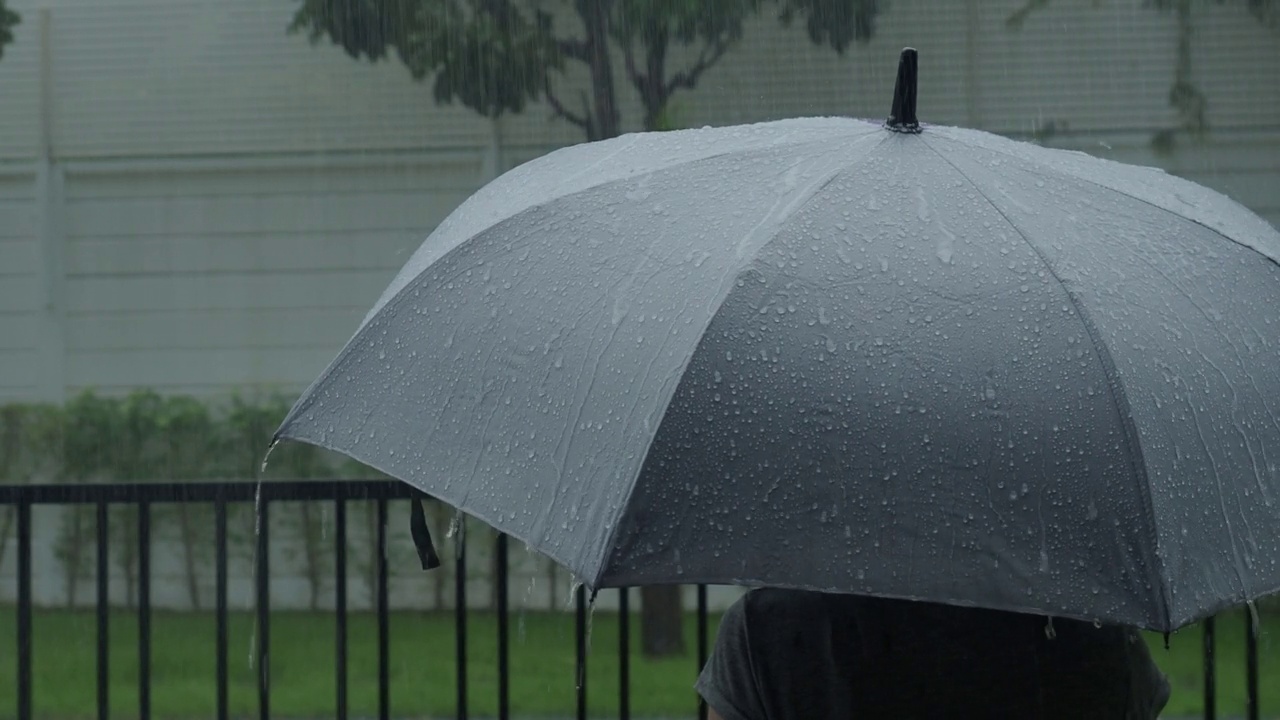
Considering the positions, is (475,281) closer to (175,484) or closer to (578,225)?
(578,225)

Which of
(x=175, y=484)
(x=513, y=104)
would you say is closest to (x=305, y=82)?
(x=513, y=104)

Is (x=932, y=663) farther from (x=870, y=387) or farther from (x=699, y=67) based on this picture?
(x=699, y=67)

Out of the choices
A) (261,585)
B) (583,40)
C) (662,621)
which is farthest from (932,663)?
(583,40)

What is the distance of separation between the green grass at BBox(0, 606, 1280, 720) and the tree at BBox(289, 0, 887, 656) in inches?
120

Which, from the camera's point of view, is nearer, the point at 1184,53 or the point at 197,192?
the point at 1184,53

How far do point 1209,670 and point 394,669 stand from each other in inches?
217

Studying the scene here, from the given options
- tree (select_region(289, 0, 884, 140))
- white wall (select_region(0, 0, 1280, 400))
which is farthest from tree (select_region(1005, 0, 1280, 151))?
white wall (select_region(0, 0, 1280, 400))

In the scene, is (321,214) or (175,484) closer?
(175,484)

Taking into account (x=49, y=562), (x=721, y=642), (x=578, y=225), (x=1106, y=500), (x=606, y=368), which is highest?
(x=578, y=225)

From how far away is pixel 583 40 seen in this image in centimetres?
880

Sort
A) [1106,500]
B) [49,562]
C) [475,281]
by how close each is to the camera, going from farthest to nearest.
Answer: [49,562]
[475,281]
[1106,500]

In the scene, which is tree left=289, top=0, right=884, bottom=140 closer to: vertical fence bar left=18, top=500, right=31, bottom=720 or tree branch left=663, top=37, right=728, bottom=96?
tree branch left=663, top=37, right=728, bottom=96

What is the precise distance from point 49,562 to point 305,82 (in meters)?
3.57

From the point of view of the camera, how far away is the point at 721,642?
2270 mm
